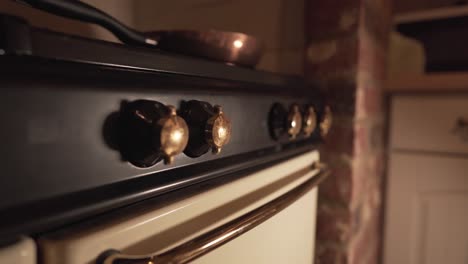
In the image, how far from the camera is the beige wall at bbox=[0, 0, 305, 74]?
76cm

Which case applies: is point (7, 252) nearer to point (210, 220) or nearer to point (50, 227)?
point (50, 227)

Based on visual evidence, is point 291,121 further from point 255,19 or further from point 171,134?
point 255,19

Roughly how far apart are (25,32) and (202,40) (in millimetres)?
299

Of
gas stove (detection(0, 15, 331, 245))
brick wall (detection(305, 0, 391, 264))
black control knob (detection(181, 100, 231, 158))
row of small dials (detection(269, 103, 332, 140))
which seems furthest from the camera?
brick wall (detection(305, 0, 391, 264))

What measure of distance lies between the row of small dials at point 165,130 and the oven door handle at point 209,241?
0.07 metres

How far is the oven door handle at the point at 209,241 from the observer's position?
0.22m

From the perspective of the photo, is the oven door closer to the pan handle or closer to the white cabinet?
the pan handle

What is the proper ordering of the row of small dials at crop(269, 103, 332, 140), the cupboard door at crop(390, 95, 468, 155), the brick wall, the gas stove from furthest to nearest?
the cupboard door at crop(390, 95, 468, 155) → the brick wall → the row of small dials at crop(269, 103, 332, 140) → the gas stove

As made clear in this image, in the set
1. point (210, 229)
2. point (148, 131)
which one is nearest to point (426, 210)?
point (210, 229)

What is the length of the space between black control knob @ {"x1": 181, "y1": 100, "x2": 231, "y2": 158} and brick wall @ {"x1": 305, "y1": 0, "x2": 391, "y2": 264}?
19.0 inches

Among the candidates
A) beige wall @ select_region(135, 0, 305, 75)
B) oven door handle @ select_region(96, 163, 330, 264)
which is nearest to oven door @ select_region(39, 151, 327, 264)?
oven door handle @ select_region(96, 163, 330, 264)

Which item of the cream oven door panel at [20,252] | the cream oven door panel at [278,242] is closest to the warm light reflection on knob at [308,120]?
the cream oven door panel at [278,242]

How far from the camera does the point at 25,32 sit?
175 millimetres

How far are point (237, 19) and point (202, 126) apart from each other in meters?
0.64
